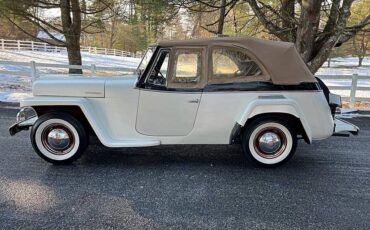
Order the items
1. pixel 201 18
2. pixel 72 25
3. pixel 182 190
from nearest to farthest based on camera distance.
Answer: pixel 182 190, pixel 201 18, pixel 72 25

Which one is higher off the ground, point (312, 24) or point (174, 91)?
point (312, 24)

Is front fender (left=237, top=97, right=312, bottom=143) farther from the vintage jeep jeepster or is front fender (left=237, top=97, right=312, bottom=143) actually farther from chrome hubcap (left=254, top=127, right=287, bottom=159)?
chrome hubcap (left=254, top=127, right=287, bottom=159)

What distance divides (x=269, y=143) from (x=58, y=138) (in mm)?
2689

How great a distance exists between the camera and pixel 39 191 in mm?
3312

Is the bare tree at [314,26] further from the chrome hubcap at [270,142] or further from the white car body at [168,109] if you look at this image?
the chrome hubcap at [270,142]

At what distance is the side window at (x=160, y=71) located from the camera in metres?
3.93

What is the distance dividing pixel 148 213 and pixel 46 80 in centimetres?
233

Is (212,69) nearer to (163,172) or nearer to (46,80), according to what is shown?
(163,172)

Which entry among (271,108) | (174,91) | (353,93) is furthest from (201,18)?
(271,108)

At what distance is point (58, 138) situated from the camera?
3988 mm

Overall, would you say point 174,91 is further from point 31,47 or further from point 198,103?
point 31,47

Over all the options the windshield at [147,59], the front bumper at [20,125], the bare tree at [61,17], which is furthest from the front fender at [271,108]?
the bare tree at [61,17]

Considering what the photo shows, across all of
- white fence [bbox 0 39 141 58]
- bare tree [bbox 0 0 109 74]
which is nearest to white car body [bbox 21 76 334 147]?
bare tree [bbox 0 0 109 74]

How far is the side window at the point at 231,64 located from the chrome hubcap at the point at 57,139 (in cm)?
200
